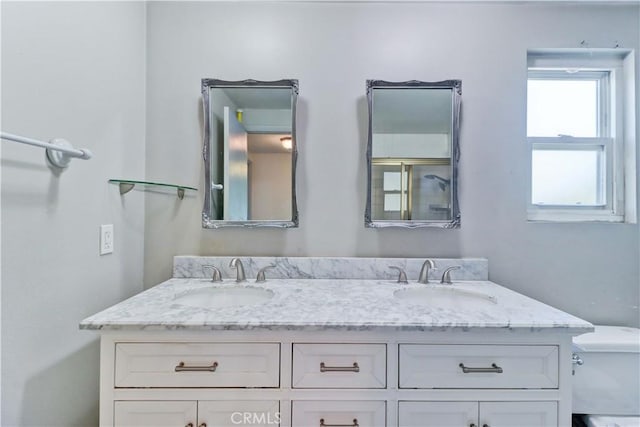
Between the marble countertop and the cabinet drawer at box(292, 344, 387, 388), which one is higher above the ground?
the marble countertop

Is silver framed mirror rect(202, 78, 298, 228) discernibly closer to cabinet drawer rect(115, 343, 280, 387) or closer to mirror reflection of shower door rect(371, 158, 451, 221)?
mirror reflection of shower door rect(371, 158, 451, 221)

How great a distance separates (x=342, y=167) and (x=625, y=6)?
1.60m

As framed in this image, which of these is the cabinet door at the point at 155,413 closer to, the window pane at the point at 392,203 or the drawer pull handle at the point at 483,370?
the drawer pull handle at the point at 483,370

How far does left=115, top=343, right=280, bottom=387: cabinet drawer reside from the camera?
83 centimetres

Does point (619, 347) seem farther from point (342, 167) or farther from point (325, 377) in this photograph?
point (342, 167)

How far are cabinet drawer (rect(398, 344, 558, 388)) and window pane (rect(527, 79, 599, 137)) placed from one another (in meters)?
1.14

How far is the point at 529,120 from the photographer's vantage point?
1457mm

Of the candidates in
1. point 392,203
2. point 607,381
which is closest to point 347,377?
point 392,203

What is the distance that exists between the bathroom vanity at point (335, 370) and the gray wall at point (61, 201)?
219mm

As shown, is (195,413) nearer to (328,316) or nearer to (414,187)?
(328,316)

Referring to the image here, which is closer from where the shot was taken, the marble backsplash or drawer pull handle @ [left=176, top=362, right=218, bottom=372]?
drawer pull handle @ [left=176, top=362, right=218, bottom=372]

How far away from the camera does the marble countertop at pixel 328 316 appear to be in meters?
0.82

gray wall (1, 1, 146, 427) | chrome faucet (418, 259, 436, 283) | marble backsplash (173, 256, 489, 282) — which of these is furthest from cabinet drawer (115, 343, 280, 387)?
chrome faucet (418, 259, 436, 283)

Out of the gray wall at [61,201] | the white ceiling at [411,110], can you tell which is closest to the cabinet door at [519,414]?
the white ceiling at [411,110]
